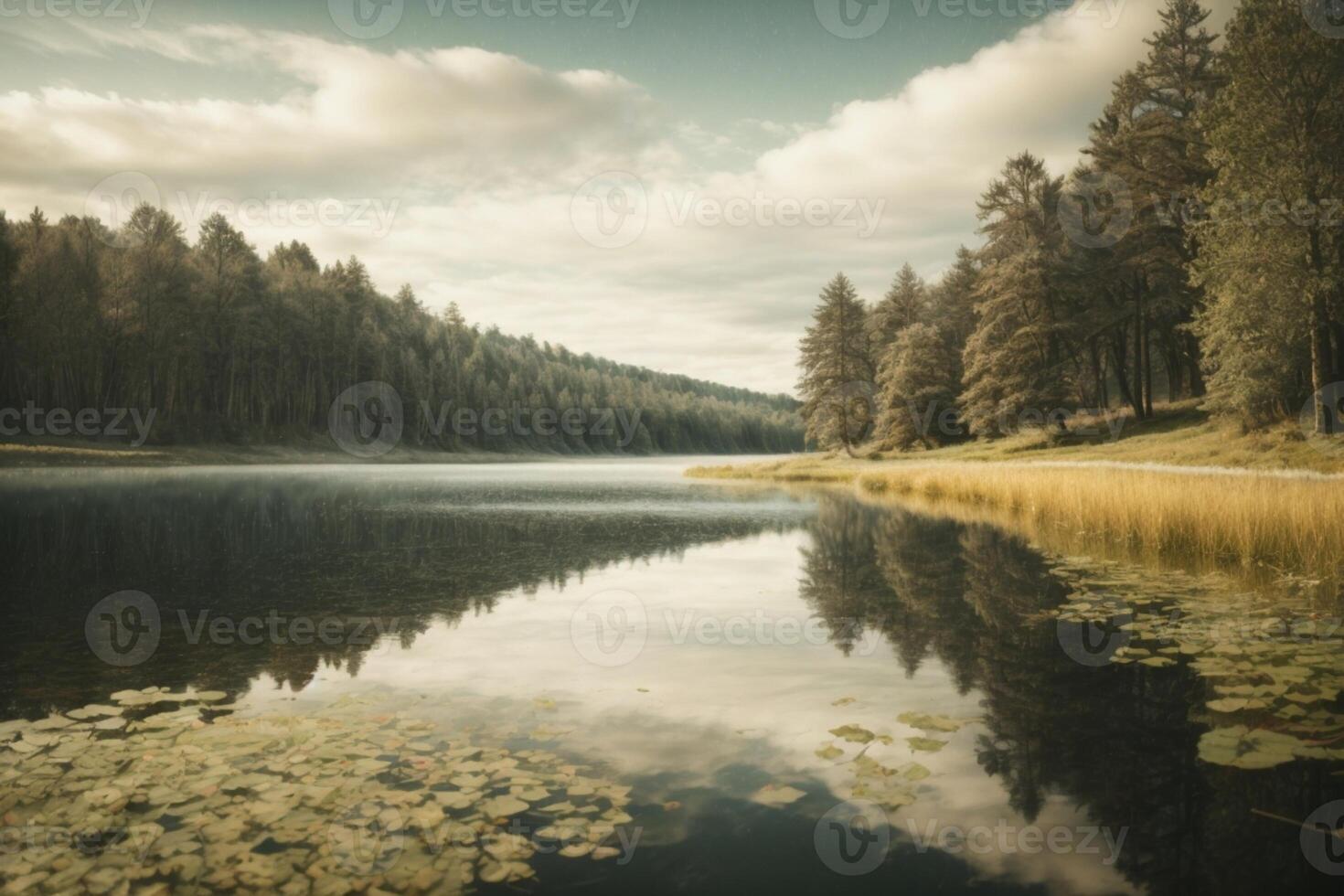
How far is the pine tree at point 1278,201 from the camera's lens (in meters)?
25.7

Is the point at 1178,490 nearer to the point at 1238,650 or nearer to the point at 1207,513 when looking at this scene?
the point at 1207,513

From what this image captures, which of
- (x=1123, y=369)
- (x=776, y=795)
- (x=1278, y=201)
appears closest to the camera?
(x=776, y=795)

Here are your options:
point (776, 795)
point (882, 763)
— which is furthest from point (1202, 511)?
point (776, 795)

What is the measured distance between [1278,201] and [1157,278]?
1676 centimetres

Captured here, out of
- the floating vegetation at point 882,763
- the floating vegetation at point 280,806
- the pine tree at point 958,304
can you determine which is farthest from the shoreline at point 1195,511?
the pine tree at point 958,304

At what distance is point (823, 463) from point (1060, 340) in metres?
18.0

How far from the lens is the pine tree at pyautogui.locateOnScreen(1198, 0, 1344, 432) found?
1013 inches

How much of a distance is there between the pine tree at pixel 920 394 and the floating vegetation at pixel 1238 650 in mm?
45241

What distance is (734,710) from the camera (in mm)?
6664

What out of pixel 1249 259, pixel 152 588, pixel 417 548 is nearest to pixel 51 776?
pixel 152 588

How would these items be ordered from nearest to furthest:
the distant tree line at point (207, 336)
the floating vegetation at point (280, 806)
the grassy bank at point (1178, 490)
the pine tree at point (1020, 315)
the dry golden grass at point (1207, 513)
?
the floating vegetation at point (280, 806) < the dry golden grass at point (1207, 513) < the grassy bank at point (1178, 490) < the pine tree at point (1020, 315) < the distant tree line at point (207, 336)

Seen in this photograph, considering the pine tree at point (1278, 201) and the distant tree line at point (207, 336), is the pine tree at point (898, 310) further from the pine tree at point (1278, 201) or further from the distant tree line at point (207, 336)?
the distant tree line at point (207, 336)

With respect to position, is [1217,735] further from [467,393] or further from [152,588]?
[467,393]

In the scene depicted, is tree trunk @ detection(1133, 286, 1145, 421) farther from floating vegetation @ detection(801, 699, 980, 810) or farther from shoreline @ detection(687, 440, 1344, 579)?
floating vegetation @ detection(801, 699, 980, 810)
